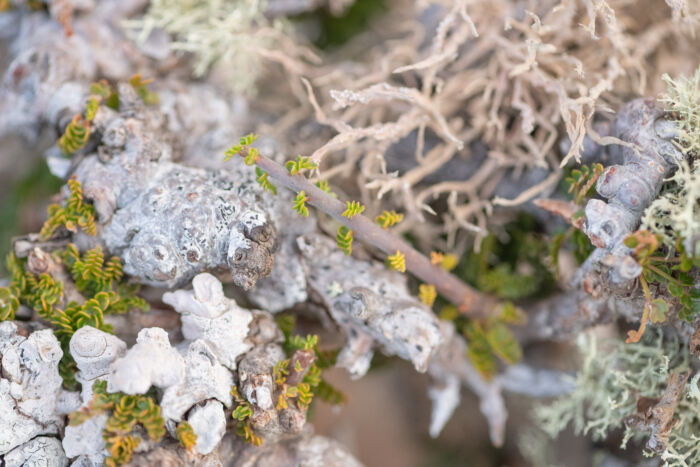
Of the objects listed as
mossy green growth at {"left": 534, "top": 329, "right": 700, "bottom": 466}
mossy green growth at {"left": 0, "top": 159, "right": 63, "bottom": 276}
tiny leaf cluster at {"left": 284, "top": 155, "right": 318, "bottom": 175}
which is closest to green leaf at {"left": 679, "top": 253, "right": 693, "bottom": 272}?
mossy green growth at {"left": 534, "top": 329, "right": 700, "bottom": 466}

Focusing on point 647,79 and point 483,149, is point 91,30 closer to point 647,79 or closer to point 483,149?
point 483,149

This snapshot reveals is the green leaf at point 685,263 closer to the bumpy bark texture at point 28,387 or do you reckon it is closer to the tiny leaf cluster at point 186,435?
the tiny leaf cluster at point 186,435

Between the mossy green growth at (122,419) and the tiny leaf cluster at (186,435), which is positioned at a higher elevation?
the mossy green growth at (122,419)

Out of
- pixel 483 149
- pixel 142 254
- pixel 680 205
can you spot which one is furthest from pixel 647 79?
pixel 142 254

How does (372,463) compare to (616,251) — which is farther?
(372,463)

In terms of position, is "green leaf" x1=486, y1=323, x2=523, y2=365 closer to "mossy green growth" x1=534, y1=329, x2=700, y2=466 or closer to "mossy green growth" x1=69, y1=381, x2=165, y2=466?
"mossy green growth" x1=534, y1=329, x2=700, y2=466

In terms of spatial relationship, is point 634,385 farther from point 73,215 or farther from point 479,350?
point 73,215

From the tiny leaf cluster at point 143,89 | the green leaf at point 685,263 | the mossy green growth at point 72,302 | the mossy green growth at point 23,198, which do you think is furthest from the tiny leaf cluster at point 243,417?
the mossy green growth at point 23,198
